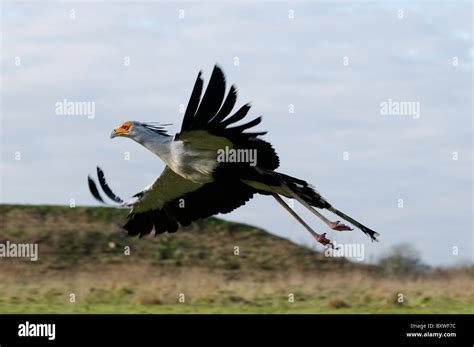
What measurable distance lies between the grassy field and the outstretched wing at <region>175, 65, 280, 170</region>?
18.5ft

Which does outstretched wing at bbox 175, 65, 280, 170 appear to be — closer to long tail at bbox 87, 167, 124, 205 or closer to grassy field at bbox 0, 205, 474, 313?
long tail at bbox 87, 167, 124, 205

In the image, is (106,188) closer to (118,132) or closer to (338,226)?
(118,132)

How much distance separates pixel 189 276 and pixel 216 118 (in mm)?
14957

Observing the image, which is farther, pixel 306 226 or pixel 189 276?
pixel 189 276

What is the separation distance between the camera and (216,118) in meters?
12.8

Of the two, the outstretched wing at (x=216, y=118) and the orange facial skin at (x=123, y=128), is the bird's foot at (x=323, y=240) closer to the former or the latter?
the outstretched wing at (x=216, y=118)

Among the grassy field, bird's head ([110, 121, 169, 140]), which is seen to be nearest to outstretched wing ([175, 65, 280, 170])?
bird's head ([110, 121, 169, 140])

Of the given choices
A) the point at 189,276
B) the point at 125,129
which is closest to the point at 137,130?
the point at 125,129

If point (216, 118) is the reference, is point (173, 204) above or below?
below

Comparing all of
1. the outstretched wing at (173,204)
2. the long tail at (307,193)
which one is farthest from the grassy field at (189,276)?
the long tail at (307,193)

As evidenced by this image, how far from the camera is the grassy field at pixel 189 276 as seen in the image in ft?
62.3
